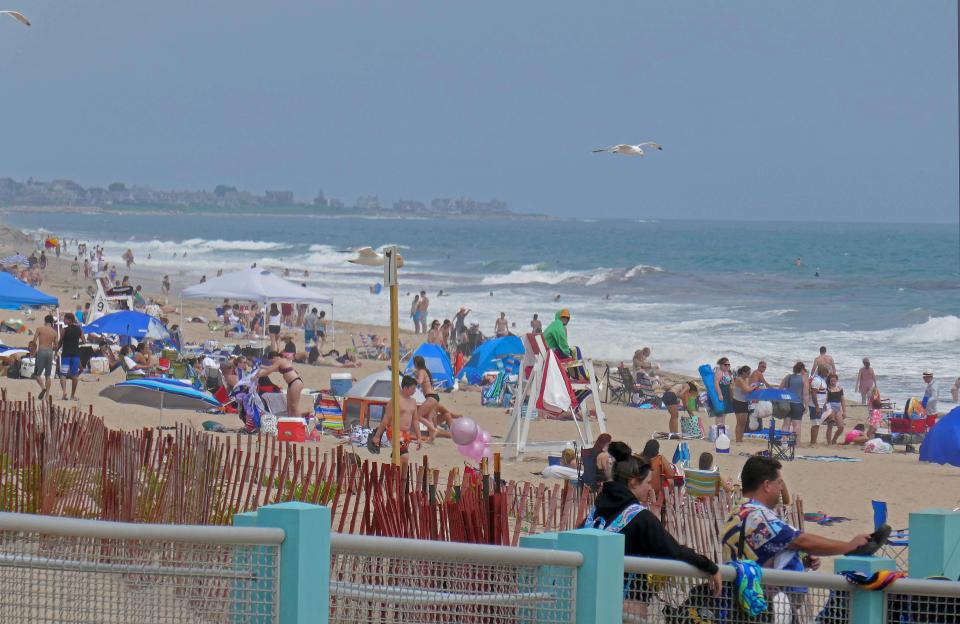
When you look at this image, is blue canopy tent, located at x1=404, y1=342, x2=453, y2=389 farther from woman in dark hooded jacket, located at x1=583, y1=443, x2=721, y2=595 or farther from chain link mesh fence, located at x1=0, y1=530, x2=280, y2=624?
chain link mesh fence, located at x1=0, y1=530, x2=280, y2=624

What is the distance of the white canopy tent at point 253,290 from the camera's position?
19.4m

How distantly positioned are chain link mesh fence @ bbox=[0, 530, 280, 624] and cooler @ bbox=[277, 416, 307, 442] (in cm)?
906

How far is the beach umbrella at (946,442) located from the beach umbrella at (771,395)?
189 inches

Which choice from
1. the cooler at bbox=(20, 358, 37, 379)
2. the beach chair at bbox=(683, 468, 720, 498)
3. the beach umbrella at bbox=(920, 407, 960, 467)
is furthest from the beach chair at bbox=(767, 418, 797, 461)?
the cooler at bbox=(20, 358, 37, 379)

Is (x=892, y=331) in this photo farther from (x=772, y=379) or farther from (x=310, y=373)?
(x=310, y=373)

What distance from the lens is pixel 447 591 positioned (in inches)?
140

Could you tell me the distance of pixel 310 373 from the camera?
20922 millimetres

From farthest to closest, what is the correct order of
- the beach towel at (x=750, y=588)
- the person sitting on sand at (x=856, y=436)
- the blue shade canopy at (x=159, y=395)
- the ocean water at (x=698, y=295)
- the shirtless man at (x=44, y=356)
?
the ocean water at (x=698, y=295) < the person sitting on sand at (x=856, y=436) < the shirtless man at (x=44, y=356) < the blue shade canopy at (x=159, y=395) < the beach towel at (x=750, y=588)

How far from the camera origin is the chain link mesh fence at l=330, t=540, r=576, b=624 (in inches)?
139

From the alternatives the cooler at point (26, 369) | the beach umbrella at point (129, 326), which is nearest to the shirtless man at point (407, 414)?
the cooler at point (26, 369)

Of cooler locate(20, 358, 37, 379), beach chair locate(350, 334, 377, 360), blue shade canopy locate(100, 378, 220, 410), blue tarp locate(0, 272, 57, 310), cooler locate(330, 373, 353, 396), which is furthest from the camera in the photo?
beach chair locate(350, 334, 377, 360)

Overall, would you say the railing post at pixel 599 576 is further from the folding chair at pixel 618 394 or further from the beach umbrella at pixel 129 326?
the beach umbrella at pixel 129 326

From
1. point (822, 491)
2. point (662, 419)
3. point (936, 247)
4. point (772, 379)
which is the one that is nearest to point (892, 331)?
point (772, 379)

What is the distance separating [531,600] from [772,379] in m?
21.6
